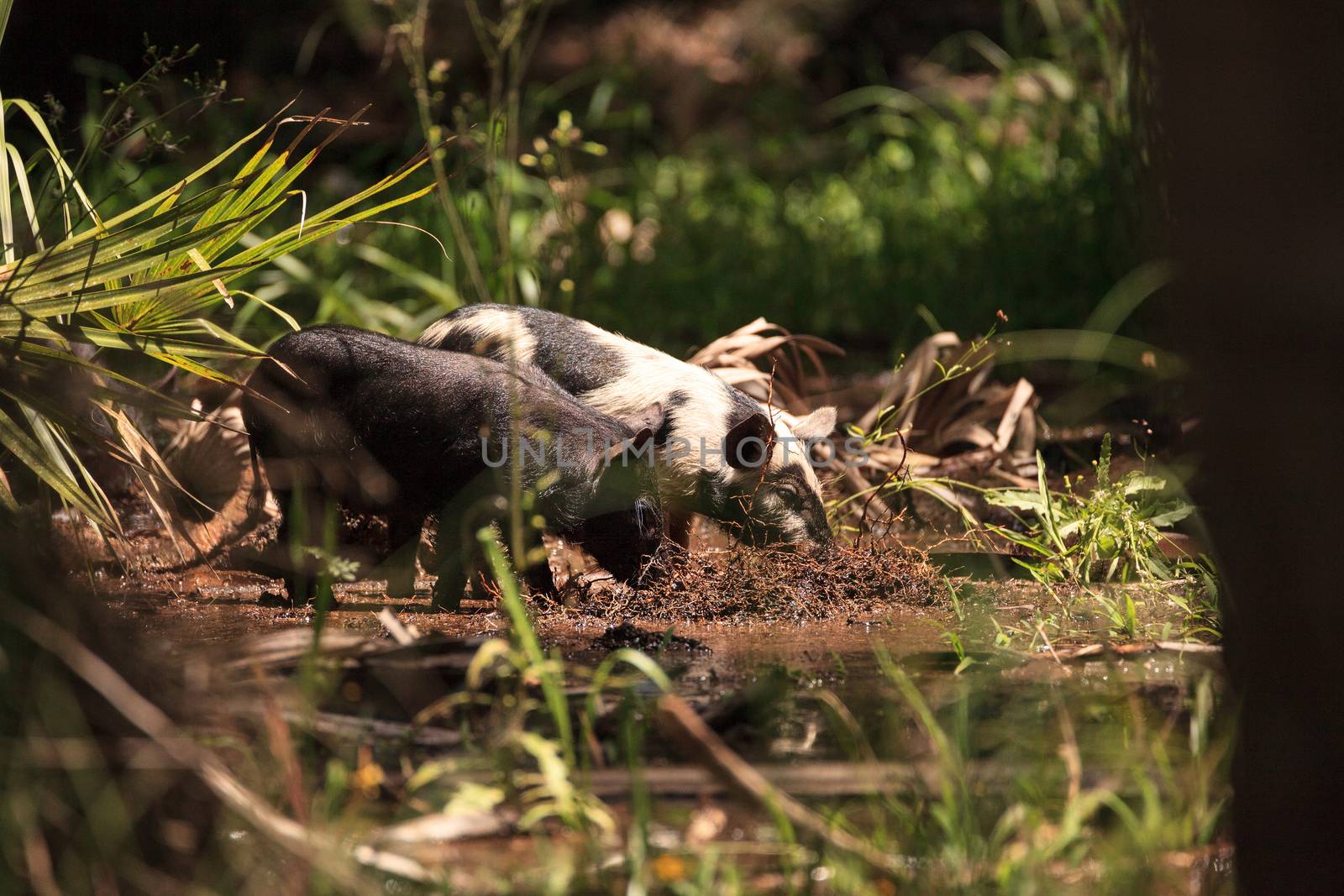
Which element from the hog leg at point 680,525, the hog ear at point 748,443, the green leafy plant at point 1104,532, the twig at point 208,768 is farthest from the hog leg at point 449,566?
the twig at point 208,768

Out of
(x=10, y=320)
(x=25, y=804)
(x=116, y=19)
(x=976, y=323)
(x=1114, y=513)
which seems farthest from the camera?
(x=116, y=19)

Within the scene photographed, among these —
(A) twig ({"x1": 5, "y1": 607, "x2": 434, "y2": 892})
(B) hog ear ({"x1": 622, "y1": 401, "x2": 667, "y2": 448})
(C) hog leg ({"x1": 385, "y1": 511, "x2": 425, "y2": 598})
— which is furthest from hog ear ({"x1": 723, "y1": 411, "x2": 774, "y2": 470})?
(A) twig ({"x1": 5, "y1": 607, "x2": 434, "y2": 892})

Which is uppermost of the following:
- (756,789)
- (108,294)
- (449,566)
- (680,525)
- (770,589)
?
(108,294)

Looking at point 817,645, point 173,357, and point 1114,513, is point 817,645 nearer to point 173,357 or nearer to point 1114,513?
point 1114,513

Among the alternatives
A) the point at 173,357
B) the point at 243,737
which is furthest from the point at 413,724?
the point at 173,357

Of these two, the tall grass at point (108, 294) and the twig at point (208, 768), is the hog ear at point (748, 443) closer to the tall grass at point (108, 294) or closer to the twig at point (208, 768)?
the tall grass at point (108, 294)

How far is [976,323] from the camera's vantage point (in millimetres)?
7965

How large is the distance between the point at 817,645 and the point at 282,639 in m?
1.66

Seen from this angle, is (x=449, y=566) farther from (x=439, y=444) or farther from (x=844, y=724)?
(x=844, y=724)

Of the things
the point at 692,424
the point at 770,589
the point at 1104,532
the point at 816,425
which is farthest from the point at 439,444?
the point at 1104,532

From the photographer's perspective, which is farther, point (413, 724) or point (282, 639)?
point (282, 639)

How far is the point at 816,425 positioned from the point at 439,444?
1615 millimetres

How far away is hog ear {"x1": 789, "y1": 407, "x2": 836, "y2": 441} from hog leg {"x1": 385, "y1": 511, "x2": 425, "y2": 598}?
5.09 feet

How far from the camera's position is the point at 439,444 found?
183 inches
